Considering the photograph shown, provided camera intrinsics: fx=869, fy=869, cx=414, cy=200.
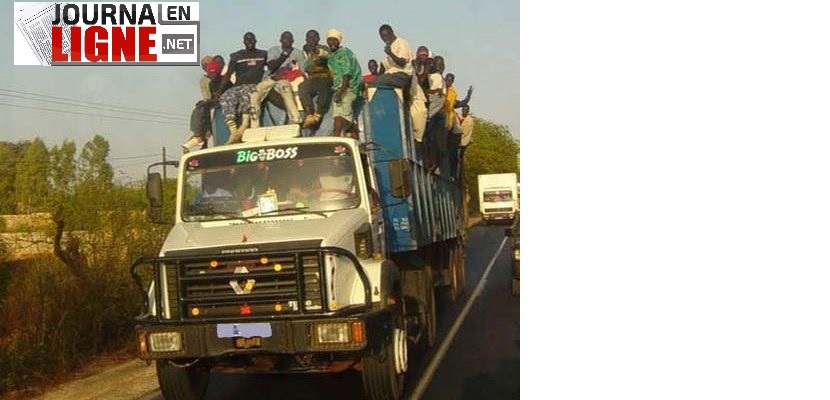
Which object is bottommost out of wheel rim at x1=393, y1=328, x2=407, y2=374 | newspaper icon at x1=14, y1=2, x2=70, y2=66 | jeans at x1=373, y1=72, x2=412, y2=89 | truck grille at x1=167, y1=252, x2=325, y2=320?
wheel rim at x1=393, y1=328, x2=407, y2=374

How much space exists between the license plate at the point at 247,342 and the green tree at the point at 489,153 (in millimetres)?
1592

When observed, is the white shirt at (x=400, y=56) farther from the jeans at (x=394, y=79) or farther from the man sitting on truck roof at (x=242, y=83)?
the man sitting on truck roof at (x=242, y=83)

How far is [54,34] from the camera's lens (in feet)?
15.7

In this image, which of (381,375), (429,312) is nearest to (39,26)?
(381,375)

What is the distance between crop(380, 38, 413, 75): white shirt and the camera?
5.05 m

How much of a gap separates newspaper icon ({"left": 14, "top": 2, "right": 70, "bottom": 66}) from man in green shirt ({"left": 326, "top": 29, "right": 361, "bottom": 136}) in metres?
1.57

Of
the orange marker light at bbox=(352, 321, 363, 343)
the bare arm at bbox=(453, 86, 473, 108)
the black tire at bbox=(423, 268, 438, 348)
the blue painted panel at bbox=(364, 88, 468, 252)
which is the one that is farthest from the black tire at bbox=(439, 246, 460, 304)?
the orange marker light at bbox=(352, 321, 363, 343)

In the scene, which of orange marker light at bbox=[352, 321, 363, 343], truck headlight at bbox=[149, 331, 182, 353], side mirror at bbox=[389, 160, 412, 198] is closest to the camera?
orange marker light at bbox=[352, 321, 363, 343]

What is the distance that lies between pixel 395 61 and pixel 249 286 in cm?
177

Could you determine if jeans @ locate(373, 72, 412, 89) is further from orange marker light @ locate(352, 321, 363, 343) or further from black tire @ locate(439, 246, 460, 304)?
black tire @ locate(439, 246, 460, 304)
